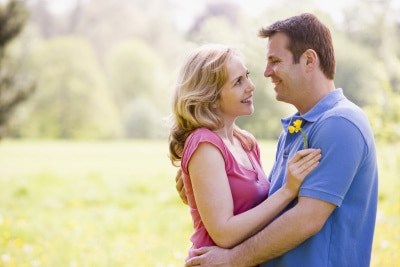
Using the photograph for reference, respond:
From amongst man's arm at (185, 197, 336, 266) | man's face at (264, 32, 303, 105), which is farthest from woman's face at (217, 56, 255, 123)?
man's arm at (185, 197, 336, 266)

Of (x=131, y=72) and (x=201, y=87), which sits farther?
(x=131, y=72)

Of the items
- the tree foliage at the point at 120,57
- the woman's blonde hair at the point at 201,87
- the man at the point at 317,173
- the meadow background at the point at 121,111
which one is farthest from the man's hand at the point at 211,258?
the tree foliage at the point at 120,57

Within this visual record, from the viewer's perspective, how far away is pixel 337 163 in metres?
2.27

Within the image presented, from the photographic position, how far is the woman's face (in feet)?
8.77

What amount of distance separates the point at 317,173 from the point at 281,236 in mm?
259

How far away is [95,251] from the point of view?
6398mm

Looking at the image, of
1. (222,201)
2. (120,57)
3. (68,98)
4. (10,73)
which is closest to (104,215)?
(10,73)

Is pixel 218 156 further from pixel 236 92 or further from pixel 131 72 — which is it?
pixel 131 72

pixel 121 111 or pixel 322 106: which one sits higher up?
pixel 322 106

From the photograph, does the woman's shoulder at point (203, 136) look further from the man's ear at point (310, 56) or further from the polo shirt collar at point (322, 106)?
the man's ear at point (310, 56)

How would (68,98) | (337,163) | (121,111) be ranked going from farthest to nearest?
(121,111) < (68,98) < (337,163)

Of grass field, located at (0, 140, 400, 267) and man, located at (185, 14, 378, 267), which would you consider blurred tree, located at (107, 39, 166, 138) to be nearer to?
grass field, located at (0, 140, 400, 267)

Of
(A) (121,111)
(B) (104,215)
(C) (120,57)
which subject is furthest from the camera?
(A) (121,111)

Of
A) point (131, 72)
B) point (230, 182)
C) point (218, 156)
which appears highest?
point (131, 72)
